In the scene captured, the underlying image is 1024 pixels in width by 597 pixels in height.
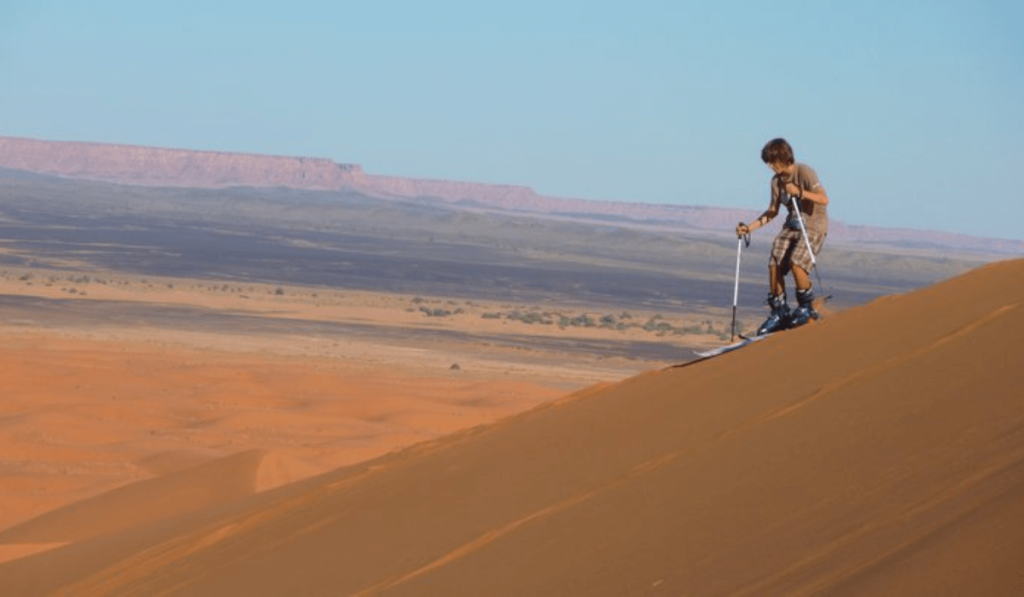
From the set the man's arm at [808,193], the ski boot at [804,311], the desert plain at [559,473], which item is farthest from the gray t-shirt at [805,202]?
the desert plain at [559,473]

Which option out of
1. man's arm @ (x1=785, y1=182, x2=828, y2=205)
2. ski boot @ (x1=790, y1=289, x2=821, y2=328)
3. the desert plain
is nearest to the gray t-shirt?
man's arm @ (x1=785, y1=182, x2=828, y2=205)

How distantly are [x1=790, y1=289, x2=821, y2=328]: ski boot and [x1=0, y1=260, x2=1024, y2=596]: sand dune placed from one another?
696 millimetres

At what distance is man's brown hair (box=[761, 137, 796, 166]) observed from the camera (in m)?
9.69

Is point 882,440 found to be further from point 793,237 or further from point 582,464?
point 793,237

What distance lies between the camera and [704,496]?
6.48 meters

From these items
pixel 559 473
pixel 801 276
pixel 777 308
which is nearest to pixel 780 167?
pixel 801 276

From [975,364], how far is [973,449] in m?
1.20

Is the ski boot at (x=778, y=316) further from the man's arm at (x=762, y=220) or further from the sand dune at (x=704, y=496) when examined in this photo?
the sand dune at (x=704, y=496)

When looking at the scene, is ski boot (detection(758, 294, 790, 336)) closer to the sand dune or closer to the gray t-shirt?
the gray t-shirt

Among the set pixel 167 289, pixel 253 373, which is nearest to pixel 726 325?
pixel 167 289

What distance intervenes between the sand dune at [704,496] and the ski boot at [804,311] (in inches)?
27.4

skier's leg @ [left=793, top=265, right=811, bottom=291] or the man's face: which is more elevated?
the man's face

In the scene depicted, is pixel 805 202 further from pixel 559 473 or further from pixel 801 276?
pixel 559 473

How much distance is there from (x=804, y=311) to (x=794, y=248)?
0.47m
